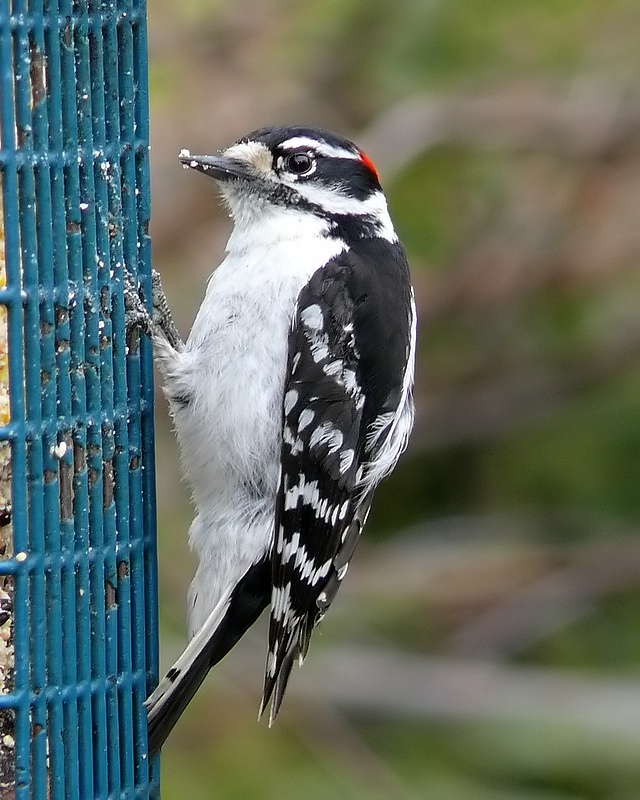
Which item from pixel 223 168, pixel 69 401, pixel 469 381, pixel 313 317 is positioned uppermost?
pixel 223 168

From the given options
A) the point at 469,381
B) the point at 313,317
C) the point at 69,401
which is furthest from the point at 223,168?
the point at 469,381

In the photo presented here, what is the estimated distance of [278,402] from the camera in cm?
422

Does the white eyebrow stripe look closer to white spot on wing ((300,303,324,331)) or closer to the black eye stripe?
the black eye stripe

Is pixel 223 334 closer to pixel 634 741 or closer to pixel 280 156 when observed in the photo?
pixel 280 156

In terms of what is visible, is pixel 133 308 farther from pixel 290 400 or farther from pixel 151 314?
pixel 290 400

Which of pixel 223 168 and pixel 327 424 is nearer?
pixel 327 424

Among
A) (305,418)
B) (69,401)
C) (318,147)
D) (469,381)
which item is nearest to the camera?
(69,401)

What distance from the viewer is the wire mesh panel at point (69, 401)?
3.43 metres

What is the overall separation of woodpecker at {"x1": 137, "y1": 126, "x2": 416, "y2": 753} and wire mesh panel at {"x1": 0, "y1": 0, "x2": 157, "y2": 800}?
0.99ft

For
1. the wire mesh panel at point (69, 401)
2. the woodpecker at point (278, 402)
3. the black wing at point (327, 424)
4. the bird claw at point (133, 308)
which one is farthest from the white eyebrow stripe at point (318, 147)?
the bird claw at point (133, 308)

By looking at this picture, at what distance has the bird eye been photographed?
4500 millimetres

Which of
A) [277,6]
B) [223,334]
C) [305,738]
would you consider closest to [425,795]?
[305,738]

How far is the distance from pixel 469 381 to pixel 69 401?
4.27 meters

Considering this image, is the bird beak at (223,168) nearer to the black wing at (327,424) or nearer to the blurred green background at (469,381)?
the black wing at (327,424)
